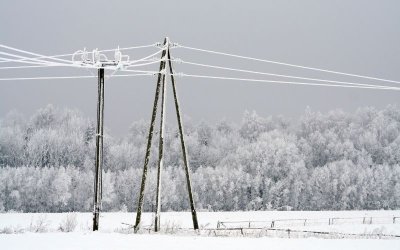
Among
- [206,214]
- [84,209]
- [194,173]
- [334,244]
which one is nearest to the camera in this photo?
[334,244]

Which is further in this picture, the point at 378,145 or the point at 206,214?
the point at 378,145

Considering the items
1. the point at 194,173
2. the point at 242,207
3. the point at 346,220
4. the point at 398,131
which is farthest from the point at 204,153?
the point at 346,220

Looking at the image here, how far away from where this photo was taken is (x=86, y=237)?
17.5 m

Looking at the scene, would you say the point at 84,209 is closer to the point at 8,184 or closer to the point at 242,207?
the point at 8,184

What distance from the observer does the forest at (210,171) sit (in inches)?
2781

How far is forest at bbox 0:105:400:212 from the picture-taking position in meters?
70.6

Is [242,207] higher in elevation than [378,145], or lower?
lower

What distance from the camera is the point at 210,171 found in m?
82.8

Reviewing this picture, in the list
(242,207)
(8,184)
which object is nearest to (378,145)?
(242,207)

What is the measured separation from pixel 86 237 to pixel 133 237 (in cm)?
168

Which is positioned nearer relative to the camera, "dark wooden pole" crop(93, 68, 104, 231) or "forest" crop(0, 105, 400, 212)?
"dark wooden pole" crop(93, 68, 104, 231)

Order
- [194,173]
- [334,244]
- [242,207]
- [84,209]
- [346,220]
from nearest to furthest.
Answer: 1. [334,244]
2. [346,220]
3. [84,209]
4. [242,207]
5. [194,173]

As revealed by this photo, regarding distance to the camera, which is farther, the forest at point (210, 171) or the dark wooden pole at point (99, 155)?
the forest at point (210, 171)

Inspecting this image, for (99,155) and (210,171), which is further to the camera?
(210,171)
